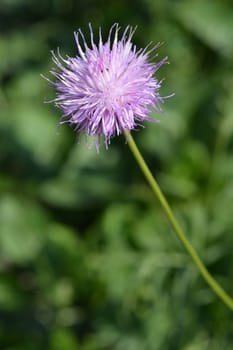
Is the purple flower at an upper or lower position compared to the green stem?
upper

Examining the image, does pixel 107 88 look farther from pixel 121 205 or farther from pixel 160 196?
pixel 121 205

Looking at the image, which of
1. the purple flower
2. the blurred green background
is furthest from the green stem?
the blurred green background

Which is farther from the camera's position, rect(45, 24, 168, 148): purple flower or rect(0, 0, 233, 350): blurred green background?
rect(0, 0, 233, 350): blurred green background

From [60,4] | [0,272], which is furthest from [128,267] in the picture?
[60,4]

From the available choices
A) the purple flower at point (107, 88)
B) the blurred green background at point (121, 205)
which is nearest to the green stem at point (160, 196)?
the purple flower at point (107, 88)

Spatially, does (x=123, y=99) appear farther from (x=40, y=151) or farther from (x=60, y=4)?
(x=60, y=4)

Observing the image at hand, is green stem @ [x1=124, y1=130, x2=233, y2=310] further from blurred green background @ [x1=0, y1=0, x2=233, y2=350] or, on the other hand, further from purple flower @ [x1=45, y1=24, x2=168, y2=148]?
blurred green background @ [x1=0, y1=0, x2=233, y2=350]

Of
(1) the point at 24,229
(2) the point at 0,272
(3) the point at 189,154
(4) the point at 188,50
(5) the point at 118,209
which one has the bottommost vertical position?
(2) the point at 0,272
